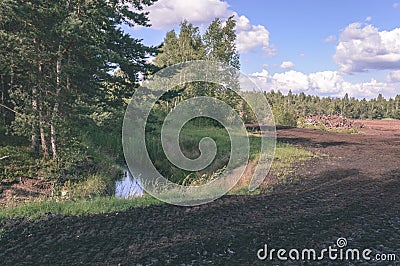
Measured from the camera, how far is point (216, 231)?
5730 millimetres

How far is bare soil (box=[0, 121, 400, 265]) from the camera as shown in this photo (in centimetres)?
472

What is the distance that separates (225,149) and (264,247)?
11.7 m

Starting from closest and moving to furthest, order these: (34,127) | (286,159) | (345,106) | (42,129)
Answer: (34,127), (42,129), (286,159), (345,106)

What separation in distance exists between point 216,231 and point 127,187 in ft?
19.8

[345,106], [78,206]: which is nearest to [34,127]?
[78,206]

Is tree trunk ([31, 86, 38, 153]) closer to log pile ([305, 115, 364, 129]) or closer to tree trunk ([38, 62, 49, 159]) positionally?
tree trunk ([38, 62, 49, 159])

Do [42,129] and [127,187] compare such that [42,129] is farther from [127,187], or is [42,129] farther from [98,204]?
[98,204]

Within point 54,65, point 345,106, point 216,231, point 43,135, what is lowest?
point 216,231

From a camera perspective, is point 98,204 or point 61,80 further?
point 61,80

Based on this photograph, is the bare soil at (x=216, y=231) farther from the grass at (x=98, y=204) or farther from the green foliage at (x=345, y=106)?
the green foliage at (x=345, y=106)

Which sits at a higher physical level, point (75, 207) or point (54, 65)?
point (54, 65)

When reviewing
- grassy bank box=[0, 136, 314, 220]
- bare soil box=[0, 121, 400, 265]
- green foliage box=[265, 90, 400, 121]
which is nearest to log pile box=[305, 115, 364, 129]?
green foliage box=[265, 90, 400, 121]

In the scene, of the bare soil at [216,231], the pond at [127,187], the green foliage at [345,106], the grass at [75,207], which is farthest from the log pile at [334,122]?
the grass at [75,207]

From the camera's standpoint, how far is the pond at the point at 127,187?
9.84 metres
